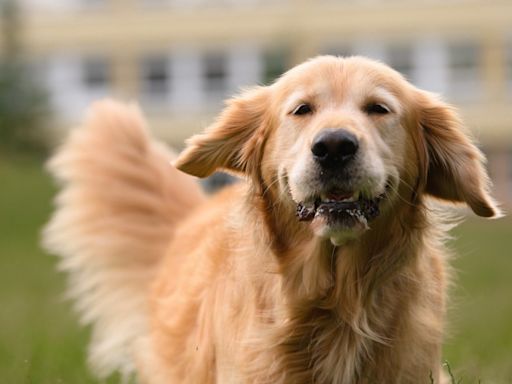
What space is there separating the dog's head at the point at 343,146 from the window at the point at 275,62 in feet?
108

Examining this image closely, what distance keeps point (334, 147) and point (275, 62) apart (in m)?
38.2

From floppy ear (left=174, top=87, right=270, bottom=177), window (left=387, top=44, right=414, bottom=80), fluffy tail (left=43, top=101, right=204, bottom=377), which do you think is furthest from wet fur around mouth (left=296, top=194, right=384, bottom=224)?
window (left=387, top=44, right=414, bottom=80)

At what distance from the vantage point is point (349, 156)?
4.61m

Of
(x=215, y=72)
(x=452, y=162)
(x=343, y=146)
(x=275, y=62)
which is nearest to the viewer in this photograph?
(x=343, y=146)

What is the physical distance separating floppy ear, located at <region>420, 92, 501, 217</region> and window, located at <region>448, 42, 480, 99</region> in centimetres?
3913

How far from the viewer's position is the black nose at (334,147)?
4.58m

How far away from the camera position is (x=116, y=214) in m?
7.78

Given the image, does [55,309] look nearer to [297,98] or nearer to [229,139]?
[229,139]

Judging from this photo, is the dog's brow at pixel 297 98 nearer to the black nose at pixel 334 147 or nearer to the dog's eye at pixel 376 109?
the dog's eye at pixel 376 109

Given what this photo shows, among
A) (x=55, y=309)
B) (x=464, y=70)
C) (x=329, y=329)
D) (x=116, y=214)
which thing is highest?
(x=329, y=329)

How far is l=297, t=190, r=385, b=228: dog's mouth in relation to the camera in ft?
15.5

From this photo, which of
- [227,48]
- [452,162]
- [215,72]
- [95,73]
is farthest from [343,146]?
[95,73]

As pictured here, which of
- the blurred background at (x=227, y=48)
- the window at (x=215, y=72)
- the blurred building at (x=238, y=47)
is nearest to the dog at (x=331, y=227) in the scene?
the blurred background at (x=227, y=48)

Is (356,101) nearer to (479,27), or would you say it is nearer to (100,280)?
(100,280)
